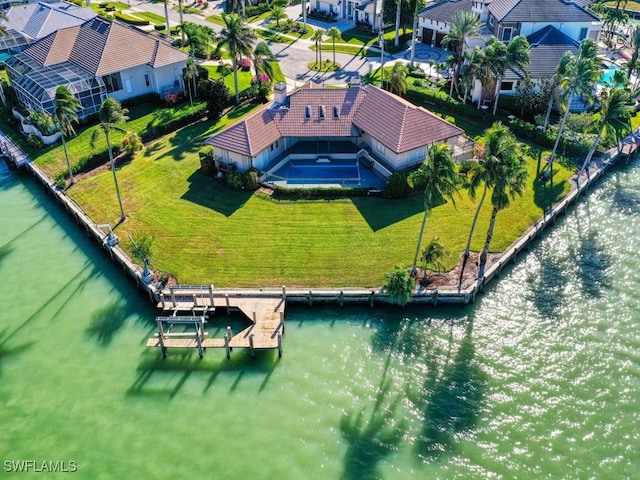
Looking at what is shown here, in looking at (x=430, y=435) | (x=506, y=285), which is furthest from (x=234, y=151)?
(x=430, y=435)

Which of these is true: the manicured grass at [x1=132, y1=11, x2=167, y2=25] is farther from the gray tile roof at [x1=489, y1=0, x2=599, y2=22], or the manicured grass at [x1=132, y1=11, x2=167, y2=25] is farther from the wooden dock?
the wooden dock

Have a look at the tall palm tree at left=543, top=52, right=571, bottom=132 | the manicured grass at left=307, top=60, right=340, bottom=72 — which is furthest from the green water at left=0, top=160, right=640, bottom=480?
the manicured grass at left=307, top=60, right=340, bottom=72

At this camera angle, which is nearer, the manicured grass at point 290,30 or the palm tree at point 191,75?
the palm tree at point 191,75

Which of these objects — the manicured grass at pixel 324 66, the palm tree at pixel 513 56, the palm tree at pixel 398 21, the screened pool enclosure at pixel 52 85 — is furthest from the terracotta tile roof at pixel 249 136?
the palm tree at pixel 398 21

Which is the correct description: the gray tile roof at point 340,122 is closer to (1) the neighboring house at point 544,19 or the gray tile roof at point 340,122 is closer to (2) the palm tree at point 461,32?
(2) the palm tree at point 461,32

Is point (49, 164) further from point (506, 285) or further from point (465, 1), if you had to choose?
point (465, 1)
